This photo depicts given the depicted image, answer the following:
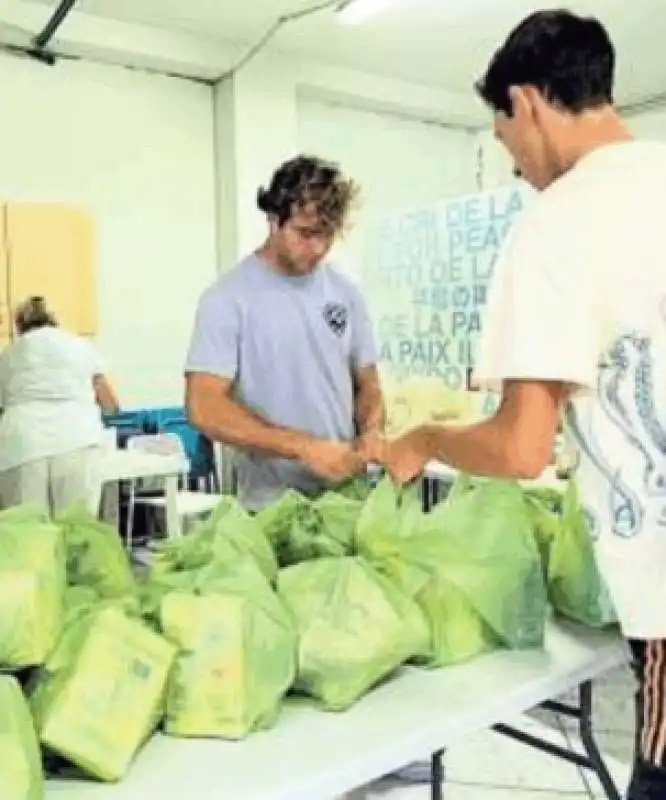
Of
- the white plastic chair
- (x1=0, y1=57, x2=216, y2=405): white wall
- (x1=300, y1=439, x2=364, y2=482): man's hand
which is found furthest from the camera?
(x1=0, y1=57, x2=216, y2=405): white wall

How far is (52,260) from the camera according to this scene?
17.8 ft

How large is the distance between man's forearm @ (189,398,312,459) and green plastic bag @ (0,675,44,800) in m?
1.03

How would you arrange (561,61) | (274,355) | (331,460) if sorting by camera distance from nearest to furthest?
(561,61) < (331,460) < (274,355)

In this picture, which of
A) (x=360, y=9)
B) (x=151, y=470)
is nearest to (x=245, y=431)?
(x=151, y=470)

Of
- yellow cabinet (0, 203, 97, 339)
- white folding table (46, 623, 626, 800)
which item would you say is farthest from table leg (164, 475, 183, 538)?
white folding table (46, 623, 626, 800)

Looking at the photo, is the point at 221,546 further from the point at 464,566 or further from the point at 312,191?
the point at 312,191

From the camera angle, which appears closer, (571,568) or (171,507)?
(571,568)

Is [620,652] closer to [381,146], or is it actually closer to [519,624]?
[519,624]

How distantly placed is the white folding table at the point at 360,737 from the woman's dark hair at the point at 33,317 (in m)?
3.61

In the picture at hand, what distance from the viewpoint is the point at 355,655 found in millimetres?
1247

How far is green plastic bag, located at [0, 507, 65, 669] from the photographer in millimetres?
1096

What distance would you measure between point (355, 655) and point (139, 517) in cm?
427

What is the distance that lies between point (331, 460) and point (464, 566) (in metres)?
0.57

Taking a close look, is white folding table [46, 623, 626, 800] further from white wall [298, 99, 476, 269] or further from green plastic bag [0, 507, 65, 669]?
white wall [298, 99, 476, 269]
